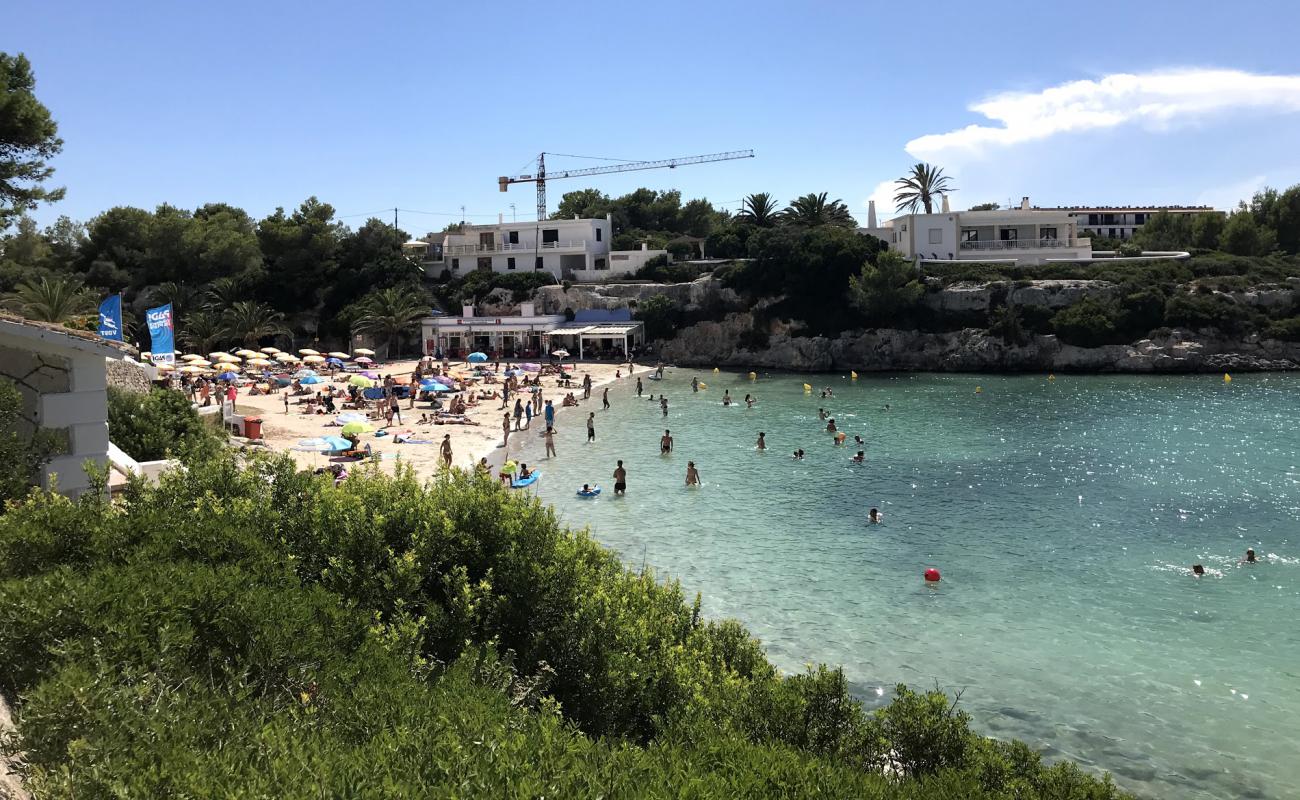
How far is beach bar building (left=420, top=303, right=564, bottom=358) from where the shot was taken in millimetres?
60562

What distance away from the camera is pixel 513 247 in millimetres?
68875

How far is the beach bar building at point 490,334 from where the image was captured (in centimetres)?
6056

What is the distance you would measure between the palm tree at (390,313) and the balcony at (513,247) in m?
8.90

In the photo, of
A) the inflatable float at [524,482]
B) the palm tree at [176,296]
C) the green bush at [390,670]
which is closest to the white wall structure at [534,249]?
the palm tree at [176,296]

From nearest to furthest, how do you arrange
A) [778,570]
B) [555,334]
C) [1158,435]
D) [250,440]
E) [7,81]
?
[778,570] → [7,81] → [250,440] → [1158,435] → [555,334]

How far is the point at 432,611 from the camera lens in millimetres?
8102

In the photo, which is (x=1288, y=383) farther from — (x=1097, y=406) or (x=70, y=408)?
(x=70, y=408)

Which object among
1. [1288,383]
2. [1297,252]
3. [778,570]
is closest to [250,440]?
[778,570]

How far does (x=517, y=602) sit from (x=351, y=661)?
8.17ft

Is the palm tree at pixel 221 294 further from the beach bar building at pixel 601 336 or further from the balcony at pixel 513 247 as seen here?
the beach bar building at pixel 601 336

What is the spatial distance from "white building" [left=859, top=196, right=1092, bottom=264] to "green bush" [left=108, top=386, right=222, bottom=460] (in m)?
52.5

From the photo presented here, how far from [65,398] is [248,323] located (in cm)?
4993

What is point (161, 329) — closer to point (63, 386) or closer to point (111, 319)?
A: point (111, 319)

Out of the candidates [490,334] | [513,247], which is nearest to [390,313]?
[490,334]
